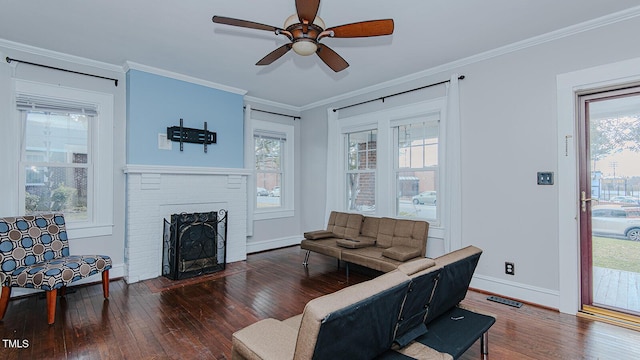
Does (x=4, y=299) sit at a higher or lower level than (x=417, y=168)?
lower

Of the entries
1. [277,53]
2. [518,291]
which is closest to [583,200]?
[518,291]

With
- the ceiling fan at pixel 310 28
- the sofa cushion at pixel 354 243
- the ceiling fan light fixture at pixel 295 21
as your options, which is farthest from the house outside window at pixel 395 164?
the ceiling fan light fixture at pixel 295 21

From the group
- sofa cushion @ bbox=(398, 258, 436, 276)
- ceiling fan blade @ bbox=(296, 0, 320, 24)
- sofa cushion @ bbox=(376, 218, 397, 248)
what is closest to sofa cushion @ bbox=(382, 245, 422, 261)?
sofa cushion @ bbox=(376, 218, 397, 248)

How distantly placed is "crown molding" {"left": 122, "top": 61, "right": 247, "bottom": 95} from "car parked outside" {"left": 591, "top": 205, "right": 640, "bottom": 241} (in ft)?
15.8

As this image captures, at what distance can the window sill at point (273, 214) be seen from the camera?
5.54 meters

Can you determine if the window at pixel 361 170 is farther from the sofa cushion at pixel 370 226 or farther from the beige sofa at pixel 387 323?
the beige sofa at pixel 387 323

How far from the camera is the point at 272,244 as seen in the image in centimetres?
575

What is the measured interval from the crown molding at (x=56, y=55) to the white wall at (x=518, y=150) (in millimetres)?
4370

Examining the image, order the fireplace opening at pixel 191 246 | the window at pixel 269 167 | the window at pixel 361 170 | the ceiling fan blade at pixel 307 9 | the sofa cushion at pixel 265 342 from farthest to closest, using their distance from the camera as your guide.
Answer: the window at pixel 269 167 → the window at pixel 361 170 → the fireplace opening at pixel 191 246 → the ceiling fan blade at pixel 307 9 → the sofa cushion at pixel 265 342

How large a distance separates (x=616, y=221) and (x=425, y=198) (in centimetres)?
194

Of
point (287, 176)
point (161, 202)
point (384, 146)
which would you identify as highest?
point (384, 146)

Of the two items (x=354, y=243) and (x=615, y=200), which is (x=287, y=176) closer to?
(x=354, y=243)

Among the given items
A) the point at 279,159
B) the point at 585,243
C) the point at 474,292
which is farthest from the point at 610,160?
the point at 279,159

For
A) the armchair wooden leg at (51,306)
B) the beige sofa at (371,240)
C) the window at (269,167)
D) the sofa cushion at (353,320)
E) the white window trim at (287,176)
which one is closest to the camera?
the sofa cushion at (353,320)
